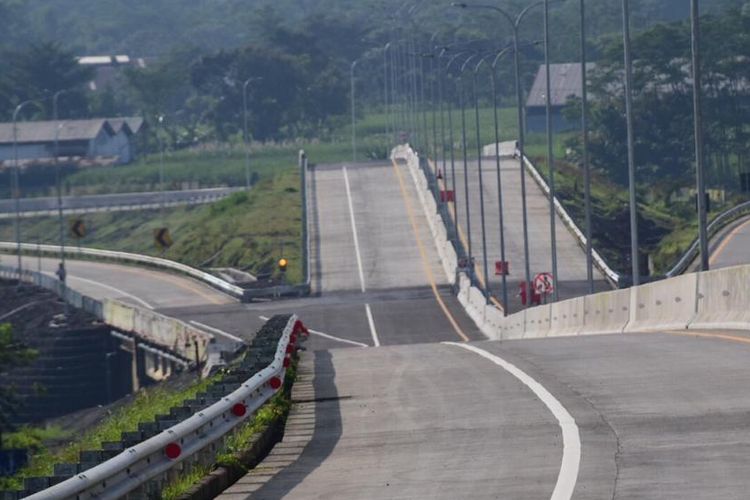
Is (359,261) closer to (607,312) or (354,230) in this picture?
(354,230)

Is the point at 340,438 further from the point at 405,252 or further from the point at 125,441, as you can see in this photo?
the point at 405,252

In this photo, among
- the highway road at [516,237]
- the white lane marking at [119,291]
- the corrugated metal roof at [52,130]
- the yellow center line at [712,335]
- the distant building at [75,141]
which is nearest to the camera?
the yellow center line at [712,335]

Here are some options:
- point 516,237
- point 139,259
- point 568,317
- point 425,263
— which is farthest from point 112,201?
point 568,317

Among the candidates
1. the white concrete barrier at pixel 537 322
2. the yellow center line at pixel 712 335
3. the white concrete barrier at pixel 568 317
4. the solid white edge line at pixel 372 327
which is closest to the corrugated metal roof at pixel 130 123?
the solid white edge line at pixel 372 327

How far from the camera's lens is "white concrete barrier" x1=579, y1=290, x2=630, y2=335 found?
117 feet

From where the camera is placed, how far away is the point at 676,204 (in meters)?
107

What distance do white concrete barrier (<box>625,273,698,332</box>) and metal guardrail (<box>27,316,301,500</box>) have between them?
15190 mm

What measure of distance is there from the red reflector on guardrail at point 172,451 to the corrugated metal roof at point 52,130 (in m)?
155

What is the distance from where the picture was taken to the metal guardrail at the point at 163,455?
10789 mm

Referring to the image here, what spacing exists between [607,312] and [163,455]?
83.0 feet

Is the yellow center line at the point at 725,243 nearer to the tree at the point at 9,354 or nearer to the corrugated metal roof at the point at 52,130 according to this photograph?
the tree at the point at 9,354

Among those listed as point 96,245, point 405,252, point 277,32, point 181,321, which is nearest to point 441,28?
point 277,32

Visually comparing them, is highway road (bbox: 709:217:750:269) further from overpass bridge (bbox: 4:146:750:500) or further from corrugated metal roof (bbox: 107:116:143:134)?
corrugated metal roof (bbox: 107:116:143:134)

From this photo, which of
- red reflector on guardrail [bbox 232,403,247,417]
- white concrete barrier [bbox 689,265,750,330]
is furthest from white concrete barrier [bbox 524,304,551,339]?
red reflector on guardrail [bbox 232,403,247,417]
